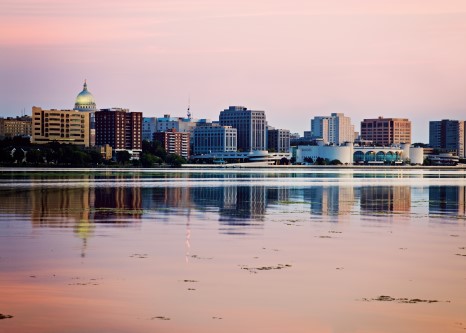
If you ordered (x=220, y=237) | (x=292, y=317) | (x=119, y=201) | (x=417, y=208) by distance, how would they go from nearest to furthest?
1. (x=292, y=317)
2. (x=220, y=237)
3. (x=417, y=208)
4. (x=119, y=201)

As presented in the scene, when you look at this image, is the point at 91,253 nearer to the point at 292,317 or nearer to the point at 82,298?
the point at 82,298

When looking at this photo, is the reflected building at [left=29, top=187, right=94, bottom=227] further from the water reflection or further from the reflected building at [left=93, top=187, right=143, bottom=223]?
the reflected building at [left=93, top=187, right=143, bottom=223]

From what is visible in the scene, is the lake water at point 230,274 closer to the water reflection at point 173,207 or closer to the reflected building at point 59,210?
the reflected building at point 59,210

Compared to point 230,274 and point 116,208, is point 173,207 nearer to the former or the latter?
point 116,208

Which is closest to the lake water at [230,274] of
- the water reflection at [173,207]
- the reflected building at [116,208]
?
the water reflection at [173,207]

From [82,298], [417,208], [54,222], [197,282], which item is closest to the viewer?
[82,298]

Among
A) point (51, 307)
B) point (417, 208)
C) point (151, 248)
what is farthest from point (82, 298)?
point (417, 208)

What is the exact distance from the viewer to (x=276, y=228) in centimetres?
3291

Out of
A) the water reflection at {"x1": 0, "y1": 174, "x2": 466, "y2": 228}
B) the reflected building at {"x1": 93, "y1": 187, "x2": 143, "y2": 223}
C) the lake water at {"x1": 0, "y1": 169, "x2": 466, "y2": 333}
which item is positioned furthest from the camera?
the reflected building at {"x1": 93, "y1": 187, "x2": 143, "y2": 223}

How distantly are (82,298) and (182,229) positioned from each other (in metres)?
14.7

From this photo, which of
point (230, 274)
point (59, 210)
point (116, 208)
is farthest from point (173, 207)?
point (230, 274)

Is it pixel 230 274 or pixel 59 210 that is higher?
pixel 59 210

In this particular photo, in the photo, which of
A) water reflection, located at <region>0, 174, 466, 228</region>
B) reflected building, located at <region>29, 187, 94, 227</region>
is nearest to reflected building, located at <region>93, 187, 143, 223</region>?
water reflection, located at <region>0, 174, 466, 228</region>

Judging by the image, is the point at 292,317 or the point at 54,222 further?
the point at 54,222
